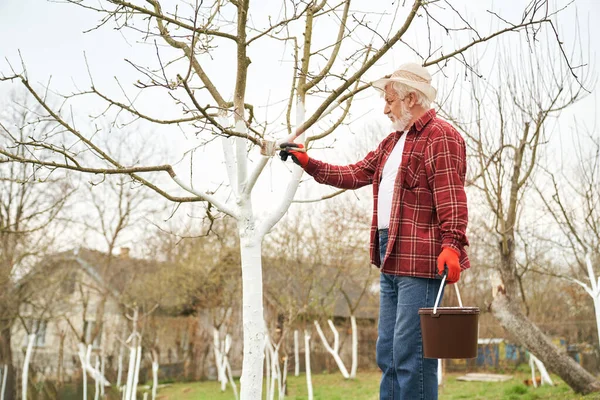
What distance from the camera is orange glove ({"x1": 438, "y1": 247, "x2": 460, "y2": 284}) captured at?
2.14 m

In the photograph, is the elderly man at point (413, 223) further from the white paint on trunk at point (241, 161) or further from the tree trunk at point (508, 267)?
the tree trunk at point (508, 267)

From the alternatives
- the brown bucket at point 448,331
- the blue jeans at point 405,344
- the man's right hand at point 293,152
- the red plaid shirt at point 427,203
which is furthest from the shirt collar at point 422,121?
the brown bucket at point 448,331

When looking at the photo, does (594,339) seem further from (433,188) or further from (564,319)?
(433,188)

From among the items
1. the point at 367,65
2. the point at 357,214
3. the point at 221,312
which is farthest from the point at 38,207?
the point at 367,65

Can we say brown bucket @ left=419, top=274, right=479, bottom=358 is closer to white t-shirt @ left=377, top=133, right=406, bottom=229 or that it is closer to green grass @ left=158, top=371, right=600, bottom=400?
white t-shirt @ left=377, top=133, right=406, bottom=229

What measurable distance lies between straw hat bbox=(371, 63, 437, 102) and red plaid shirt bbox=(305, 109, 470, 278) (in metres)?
0.14

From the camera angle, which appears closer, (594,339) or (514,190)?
(514,190)

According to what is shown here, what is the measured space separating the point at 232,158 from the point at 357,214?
1321 centimetres

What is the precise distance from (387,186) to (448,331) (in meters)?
0.79

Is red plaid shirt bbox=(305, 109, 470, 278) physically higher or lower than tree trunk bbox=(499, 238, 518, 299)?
higher

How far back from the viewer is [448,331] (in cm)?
205

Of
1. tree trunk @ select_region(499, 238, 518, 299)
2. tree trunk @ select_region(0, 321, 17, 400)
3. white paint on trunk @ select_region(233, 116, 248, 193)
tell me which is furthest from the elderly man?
tree trunk @ select_region(0, 321, 17, 400)

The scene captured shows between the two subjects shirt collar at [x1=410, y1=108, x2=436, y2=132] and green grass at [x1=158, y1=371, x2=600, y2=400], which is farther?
green grass at [x1=158, y1=371, x2=600, y2=400]

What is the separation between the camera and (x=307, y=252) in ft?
53.6
